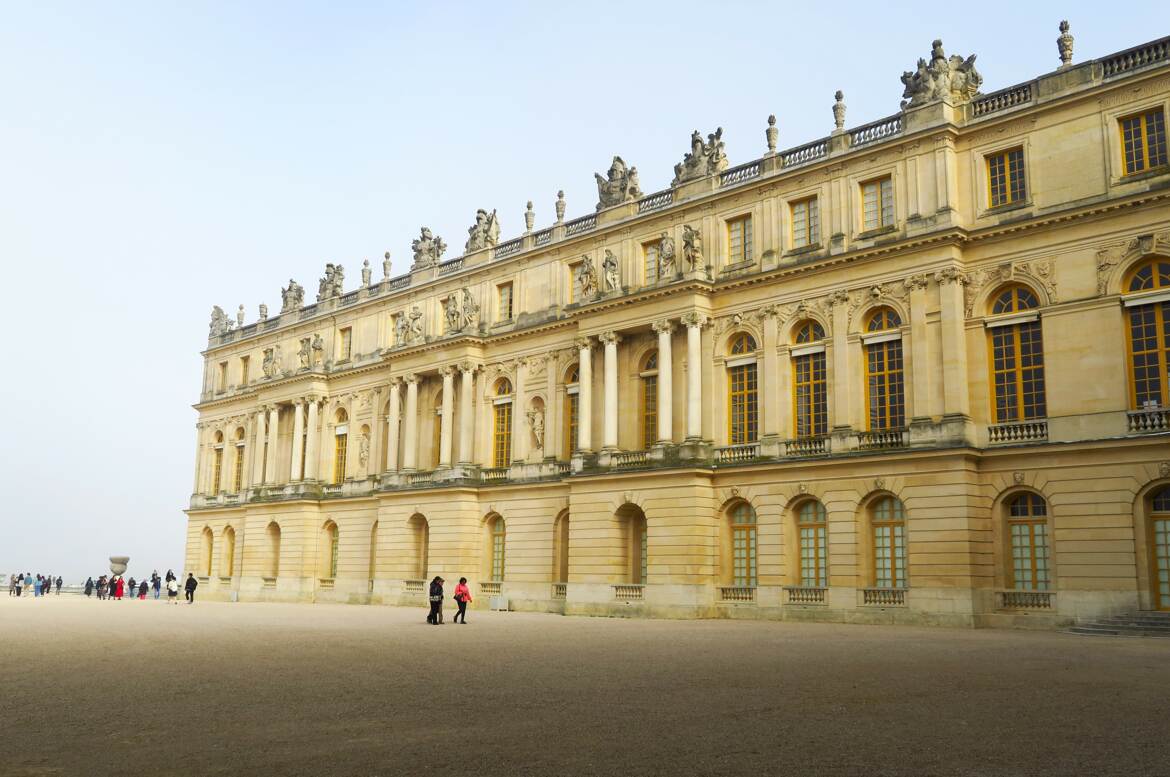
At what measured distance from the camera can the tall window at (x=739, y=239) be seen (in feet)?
131

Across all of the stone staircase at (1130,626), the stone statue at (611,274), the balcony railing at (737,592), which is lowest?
the stone staircase at (1130,626)

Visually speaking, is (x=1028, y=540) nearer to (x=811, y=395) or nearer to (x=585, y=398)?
(x=811, y=395)

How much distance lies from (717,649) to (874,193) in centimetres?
2073

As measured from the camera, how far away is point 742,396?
3903cm

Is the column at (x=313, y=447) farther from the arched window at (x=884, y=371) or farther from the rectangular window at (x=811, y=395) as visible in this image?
the arched window at (x=884, y=371)

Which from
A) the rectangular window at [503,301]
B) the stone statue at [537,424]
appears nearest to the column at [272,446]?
the rectangular window at [503,301]

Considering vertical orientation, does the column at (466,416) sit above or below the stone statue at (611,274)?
below

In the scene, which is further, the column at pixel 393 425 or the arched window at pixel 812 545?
the column at pixel 393 425

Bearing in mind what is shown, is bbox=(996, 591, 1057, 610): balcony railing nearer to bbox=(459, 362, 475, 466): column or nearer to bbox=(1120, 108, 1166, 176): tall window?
bbox=(1120, 108, 1166, 176): tall window

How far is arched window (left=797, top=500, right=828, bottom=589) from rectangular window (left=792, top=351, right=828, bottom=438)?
2.71 meters

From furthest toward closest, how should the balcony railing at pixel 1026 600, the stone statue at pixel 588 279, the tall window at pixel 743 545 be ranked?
the stone statue at pixel 588 279
the tall window at pixel 743 545
the balcony railing at pixel 1026 600

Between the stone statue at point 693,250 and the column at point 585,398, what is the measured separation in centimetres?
583

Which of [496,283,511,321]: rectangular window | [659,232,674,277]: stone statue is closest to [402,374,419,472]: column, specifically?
[496,283,511,321]: rectangular window

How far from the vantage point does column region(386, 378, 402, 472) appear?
175ft
